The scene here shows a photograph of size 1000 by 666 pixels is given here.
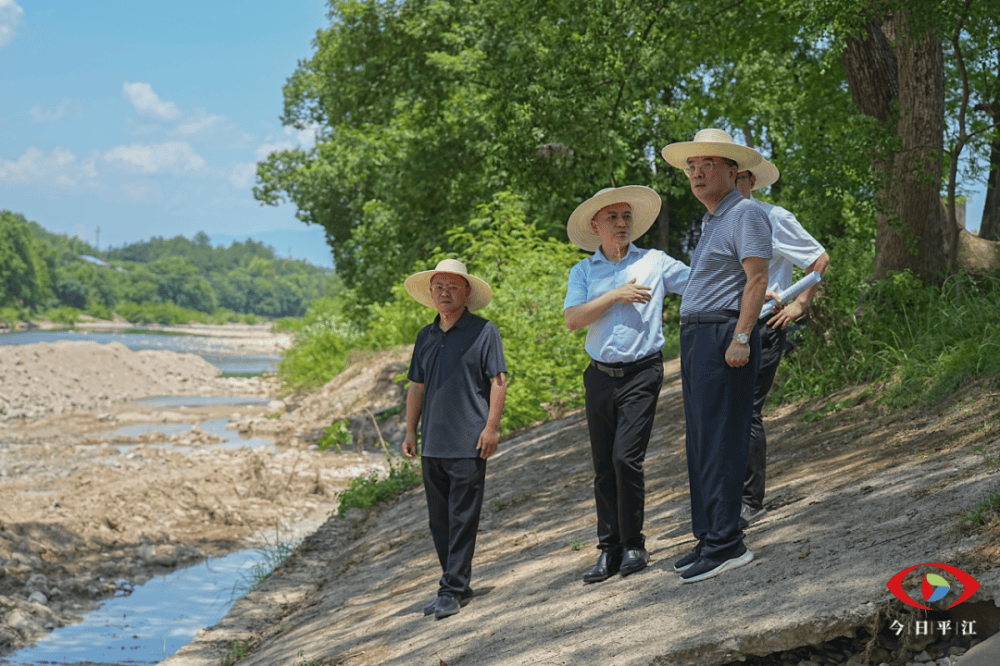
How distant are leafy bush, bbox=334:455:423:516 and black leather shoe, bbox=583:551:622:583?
653 cm

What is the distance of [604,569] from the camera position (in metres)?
4.88

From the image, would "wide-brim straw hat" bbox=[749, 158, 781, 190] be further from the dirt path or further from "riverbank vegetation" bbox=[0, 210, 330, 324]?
"riverbank vegetation" bbox=[0, 210, 330, 324]

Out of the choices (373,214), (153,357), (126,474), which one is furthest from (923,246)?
(153,357)

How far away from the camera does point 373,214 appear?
78.0 feet

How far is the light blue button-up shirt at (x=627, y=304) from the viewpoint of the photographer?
15.5 ft

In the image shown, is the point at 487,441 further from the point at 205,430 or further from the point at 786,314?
the point at 205,430

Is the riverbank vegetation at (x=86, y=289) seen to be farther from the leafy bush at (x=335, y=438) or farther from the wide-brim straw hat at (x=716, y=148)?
the wide-brim straw hat at (x=716, y=148)

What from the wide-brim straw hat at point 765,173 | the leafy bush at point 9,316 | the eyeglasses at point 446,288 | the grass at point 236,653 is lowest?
the grass at point 236,653

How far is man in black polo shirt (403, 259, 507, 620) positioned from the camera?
5289mm

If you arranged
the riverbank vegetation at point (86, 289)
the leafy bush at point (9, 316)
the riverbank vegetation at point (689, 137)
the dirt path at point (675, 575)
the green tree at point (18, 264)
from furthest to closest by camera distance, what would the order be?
the riverbank vegetation at point (86, 289) → the green tree at point (18, 264) → the leafy bush at point (9, 316) → the riverbank vegetation at point (689, 137) → the dirt path at point (675, 575)

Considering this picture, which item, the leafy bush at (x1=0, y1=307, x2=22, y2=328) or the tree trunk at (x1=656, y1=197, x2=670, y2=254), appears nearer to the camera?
the tree trunk at (x1=656, y1=197, x2=670, y2=254)

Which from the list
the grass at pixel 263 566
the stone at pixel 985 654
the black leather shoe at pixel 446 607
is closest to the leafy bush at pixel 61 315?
the grass at pixel 263 566

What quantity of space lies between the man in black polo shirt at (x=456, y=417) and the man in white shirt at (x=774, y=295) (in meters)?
1.50

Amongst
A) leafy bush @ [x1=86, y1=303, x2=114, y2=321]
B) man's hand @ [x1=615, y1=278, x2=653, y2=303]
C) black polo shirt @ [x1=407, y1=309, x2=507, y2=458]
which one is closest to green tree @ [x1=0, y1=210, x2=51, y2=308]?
leafy bush @ [x1=86, y1=303, x2=114, y2=321]
